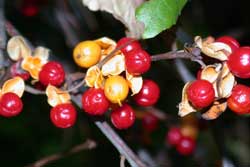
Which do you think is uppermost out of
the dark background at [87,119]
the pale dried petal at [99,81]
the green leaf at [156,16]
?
the green leaf at [156,16]

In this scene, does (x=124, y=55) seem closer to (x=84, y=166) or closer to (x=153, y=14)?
(x=153, y=14)

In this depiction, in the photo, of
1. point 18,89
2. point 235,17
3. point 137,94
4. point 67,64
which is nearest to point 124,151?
point 137,94

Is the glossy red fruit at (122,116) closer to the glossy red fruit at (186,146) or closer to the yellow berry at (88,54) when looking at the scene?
the yellow berry at (88,54)

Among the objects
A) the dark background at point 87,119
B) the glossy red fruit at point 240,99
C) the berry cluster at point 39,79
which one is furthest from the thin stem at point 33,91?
the dark background at point 87,119

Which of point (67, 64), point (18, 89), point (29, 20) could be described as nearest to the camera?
point (18, 89)

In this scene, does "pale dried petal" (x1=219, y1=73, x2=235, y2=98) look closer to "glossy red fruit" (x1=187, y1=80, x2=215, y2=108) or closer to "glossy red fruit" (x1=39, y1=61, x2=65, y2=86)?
"glossy red fruit" (x1=187, y1=80, x2=215, y2=108)

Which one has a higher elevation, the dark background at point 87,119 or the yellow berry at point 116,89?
the yellow berry at point 116,89

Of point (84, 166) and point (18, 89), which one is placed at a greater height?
point (18, 89)
